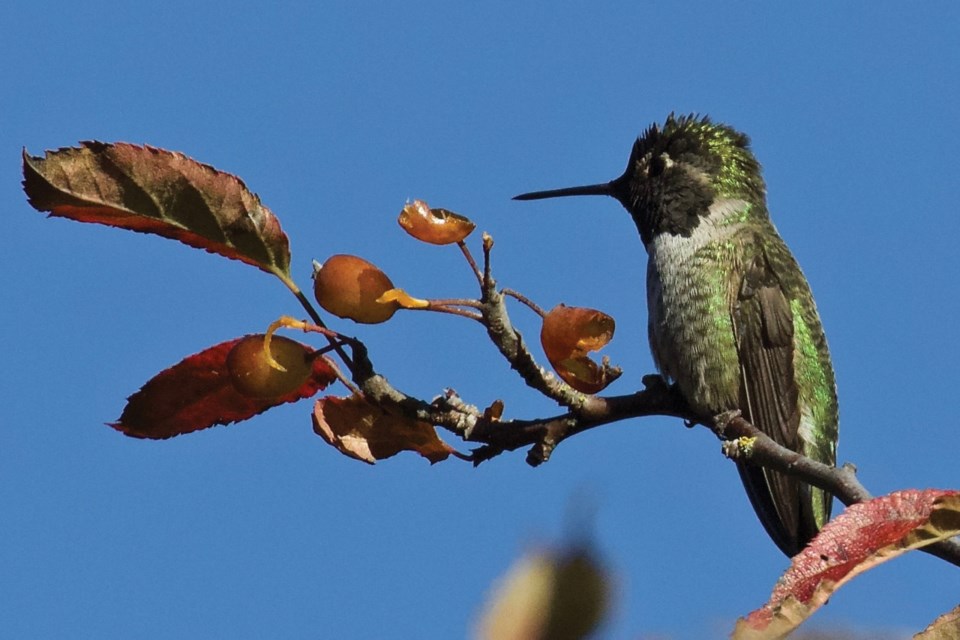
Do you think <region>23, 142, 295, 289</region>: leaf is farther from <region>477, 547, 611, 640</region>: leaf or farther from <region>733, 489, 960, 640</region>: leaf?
<region>477, 547, 611, 640</region>: leaf

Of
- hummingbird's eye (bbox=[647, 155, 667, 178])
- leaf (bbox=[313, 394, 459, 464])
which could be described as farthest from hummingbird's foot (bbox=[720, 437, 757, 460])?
hummingbird's eye (bbox=[647, 155, 667, 178])

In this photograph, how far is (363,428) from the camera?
2.83 m

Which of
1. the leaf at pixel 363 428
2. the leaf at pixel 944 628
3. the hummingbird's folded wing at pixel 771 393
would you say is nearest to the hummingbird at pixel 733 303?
the hummingbird's folded wing at pixel 771 393

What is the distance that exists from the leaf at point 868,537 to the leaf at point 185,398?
51.8 inches

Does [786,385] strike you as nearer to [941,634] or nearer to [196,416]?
[196,416]

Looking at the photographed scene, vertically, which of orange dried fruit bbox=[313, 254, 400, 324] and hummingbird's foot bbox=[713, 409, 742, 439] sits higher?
hummingbird's foot bbox=[713, 409, 742, 439]

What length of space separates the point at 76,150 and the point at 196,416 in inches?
27.8

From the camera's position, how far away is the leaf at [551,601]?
3.14ft

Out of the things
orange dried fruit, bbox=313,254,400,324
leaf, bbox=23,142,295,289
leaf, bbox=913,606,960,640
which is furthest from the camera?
orange dried fruit, bbox=313,254,400,324

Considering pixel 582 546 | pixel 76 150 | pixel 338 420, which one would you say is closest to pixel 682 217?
pixel 338 420

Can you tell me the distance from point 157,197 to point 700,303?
3527mm

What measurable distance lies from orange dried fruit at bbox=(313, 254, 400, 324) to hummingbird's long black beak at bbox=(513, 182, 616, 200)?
3.07 meters

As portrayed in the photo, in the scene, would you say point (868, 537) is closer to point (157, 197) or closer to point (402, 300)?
point (402, 300)

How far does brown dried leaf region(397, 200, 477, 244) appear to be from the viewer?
106 inches
